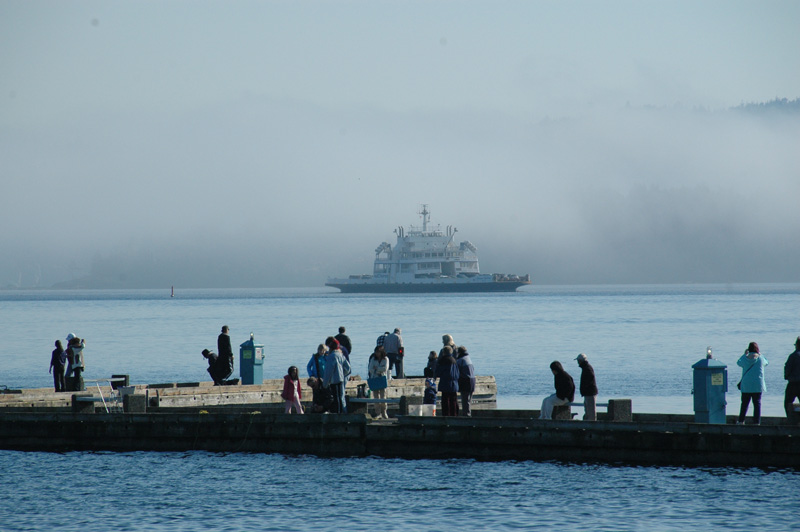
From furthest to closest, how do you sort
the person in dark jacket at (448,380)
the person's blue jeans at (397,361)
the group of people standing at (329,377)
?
the person's blue jeans at (397,361) < the group of people standing at (329,377) < the person in dark jacket at (448,380)

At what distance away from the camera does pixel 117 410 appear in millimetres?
22391

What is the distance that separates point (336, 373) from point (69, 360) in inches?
334

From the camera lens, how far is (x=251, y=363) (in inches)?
1038

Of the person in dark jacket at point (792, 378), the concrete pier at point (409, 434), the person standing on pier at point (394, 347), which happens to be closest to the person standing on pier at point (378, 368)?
the concrete pier at point (409, 434)

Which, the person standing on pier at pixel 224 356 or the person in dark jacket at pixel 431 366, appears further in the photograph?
the person standing on pier at pixel 224 356

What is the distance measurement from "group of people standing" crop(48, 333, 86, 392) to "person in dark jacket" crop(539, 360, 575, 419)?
438 inches

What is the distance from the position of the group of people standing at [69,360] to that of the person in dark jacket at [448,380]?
9207 mm

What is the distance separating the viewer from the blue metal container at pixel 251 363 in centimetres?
2638

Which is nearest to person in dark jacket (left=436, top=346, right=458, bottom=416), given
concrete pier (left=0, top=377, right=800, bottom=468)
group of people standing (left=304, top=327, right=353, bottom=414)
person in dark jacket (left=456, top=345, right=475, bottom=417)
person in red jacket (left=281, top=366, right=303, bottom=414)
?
person in dark jacket (left=456, top=345, right=475, bottom=417)

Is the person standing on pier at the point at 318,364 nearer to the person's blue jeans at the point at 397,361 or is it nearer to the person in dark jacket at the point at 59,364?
the person's blue jeans at the point at 397,361

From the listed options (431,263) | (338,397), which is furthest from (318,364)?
(431,263)

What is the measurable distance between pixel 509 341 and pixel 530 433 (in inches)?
2056

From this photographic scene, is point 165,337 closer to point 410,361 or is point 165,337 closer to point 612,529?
point 410,361

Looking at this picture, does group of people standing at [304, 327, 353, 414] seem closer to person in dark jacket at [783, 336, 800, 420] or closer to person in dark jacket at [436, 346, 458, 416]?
person in dark jacket at [436, 346, 458, 416]
